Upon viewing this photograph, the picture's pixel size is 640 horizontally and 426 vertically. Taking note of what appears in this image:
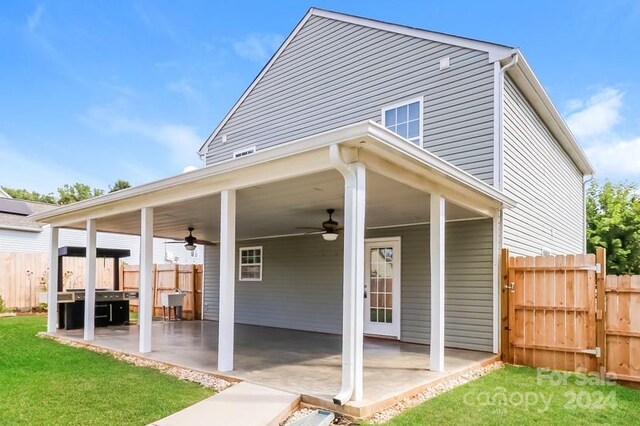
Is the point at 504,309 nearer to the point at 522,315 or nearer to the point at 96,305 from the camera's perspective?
the point at 522,315

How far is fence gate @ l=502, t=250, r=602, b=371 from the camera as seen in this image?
620 centimetres

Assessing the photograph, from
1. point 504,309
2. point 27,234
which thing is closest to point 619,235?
point 504,309

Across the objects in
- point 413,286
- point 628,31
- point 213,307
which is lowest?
point 213,307

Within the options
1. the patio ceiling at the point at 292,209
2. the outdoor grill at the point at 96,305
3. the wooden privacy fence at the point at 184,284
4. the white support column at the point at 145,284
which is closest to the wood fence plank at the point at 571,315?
the patio ceiling at the point at 292,209

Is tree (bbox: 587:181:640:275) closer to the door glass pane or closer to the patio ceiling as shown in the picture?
the door glass pane

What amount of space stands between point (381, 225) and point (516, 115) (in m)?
3.26

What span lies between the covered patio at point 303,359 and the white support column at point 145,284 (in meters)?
0.27

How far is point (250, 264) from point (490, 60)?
25.4 feet

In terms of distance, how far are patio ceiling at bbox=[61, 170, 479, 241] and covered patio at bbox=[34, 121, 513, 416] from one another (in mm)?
27

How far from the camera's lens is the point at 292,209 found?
7.35 metres

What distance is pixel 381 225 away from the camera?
29.0 feet

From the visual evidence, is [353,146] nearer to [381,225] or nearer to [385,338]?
[381,225]

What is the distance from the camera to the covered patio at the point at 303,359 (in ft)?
15.5

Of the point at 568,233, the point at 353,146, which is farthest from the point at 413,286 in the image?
the point at 568,233
